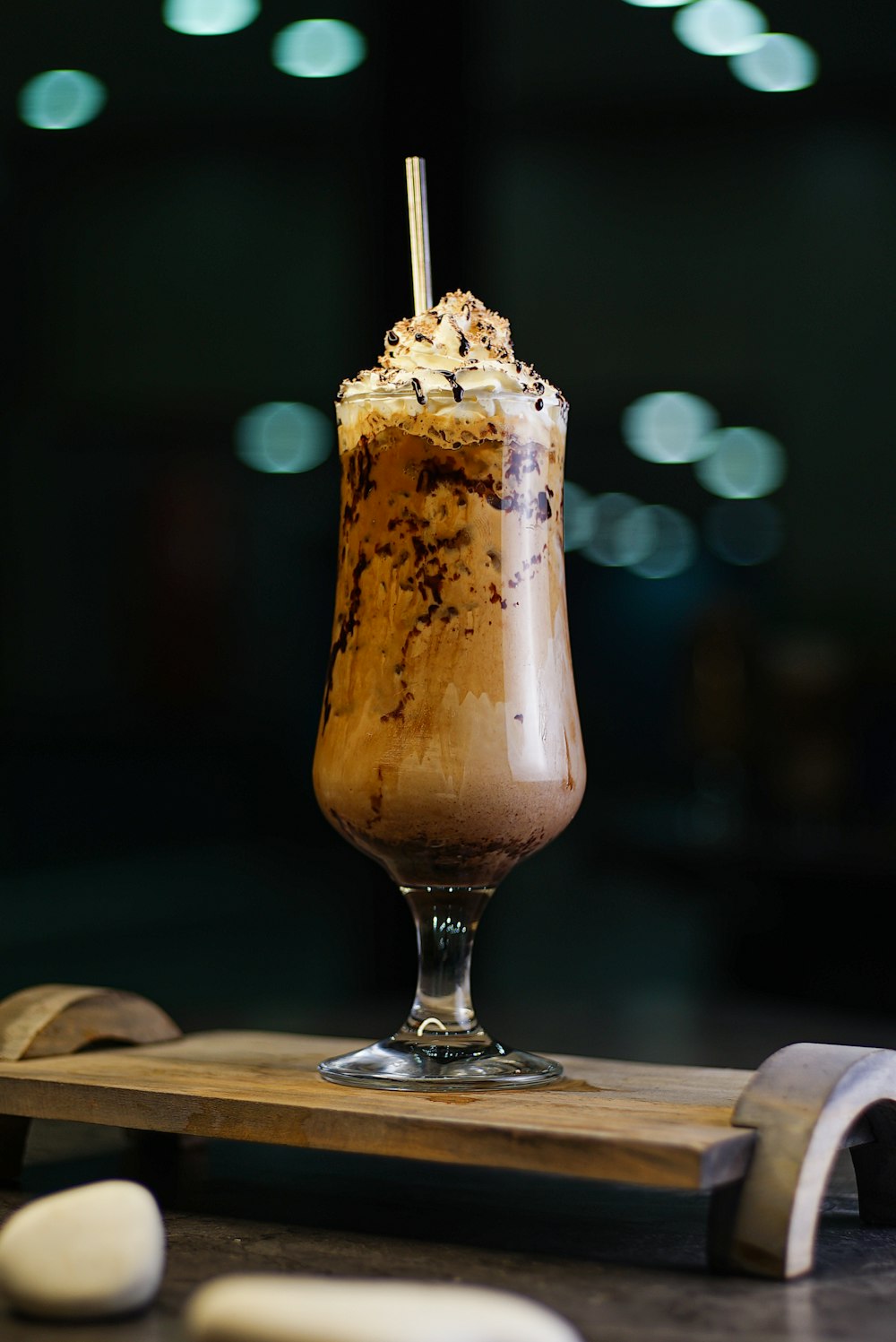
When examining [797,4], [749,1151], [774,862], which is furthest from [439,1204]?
[797,4]

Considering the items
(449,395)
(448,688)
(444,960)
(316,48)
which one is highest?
(316,48)

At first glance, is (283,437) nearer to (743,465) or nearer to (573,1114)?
(743,465)

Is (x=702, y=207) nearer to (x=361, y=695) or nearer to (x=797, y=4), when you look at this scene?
(x=797, y=4)

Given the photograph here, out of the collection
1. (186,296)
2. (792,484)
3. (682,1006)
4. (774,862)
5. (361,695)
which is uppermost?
(186,296)

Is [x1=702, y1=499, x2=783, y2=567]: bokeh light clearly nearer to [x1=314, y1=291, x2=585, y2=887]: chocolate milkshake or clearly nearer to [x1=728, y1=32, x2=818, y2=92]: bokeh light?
[x1=728, y1=32, x2=818, y2=92]: bokeh light

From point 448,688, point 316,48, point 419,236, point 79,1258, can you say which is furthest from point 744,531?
point 79,1258
